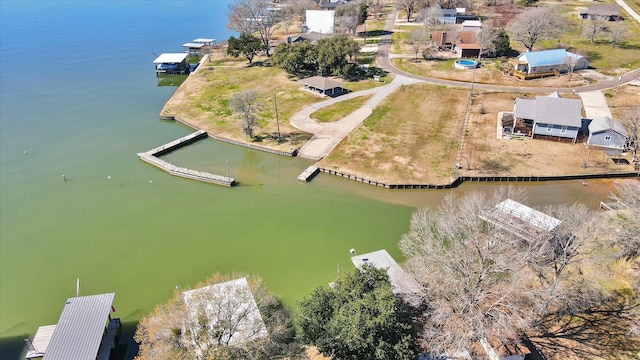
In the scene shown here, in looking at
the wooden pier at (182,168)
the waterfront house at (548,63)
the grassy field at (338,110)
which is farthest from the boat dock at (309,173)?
the waterfront house at (548,63)

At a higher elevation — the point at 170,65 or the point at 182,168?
the point at 170,65

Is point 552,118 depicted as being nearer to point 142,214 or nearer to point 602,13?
point 142,214

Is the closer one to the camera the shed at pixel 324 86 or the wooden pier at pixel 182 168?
the wooden pier at pixel 182 168

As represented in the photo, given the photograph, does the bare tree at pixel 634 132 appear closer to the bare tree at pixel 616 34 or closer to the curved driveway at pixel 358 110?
the curved driveway at pixel 358 110

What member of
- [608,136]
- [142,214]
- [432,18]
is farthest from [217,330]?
A: [432,18]

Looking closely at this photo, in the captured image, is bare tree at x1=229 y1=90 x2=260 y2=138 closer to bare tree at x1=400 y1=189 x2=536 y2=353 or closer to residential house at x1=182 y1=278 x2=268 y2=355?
bare tree at x1=400 y1=189 x2=536 y2=353

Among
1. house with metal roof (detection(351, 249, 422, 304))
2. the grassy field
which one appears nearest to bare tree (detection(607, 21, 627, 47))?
the grassy field
